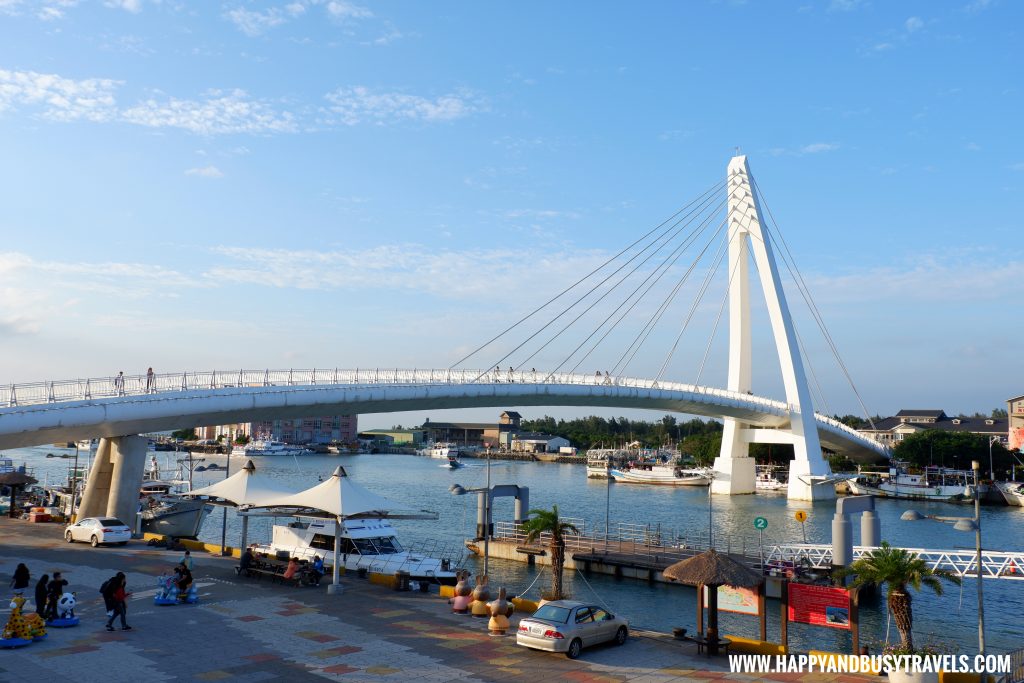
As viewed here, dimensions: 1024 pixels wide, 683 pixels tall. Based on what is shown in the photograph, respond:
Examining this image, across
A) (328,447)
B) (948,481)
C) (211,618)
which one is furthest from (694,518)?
(328,447)

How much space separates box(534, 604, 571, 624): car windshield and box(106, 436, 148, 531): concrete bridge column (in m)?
20.3

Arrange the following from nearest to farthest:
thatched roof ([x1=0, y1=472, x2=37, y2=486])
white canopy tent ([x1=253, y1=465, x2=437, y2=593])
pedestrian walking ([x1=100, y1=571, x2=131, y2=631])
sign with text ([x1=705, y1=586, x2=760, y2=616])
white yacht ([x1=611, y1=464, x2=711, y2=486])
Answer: pedestrian walking ([x1=100, y1=571, x2=131, y2=631]) → sign with text ([x1=705, y1=586, x2=760, y2=616]) → white canopy tent ([x1=253, y1=465, x2=437, y2=593]) → thatched roof ([x1=0, y1=472, x2=37, y2=486]) → white yacht ([x1=611, y1=464, x2=711, y2=486])

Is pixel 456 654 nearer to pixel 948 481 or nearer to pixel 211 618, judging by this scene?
pixel 211 618

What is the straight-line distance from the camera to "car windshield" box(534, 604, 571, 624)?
13.7m

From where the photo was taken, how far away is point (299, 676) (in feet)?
39.6

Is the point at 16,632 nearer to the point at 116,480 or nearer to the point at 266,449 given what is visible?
the point at 116,480

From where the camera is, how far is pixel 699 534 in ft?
137

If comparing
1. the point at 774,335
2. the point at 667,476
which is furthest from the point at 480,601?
the point at 667,476

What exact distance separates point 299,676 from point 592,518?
4004 centimetres

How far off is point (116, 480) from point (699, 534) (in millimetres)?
27240

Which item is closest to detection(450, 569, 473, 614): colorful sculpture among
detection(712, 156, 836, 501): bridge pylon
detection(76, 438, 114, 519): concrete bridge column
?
detection(76, 438, 114, 519): concrete bridge column

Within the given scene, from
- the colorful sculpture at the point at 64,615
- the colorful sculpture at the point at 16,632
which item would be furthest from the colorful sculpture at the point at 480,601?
the colorful sculpture at the point at 16,632

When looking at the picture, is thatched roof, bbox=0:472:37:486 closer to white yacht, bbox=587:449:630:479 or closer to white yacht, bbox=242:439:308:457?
white yacht, bbox=587:449:630:479

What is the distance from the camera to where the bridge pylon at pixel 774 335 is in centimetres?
5891
